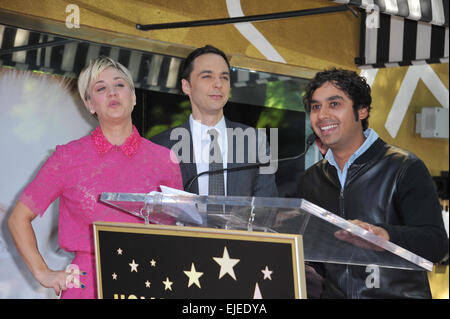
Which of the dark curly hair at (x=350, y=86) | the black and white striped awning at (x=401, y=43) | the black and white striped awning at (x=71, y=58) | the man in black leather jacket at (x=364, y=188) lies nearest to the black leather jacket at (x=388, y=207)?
the man in black leather jacket at (x=364, y=188)

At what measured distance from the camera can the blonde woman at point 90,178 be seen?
220 cm

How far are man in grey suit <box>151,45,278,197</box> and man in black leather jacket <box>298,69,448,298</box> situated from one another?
471mm

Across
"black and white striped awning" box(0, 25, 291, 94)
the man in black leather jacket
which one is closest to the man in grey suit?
"black and white striped awning" box(0, 25, 291, 94)

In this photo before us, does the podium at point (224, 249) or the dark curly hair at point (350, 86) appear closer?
the podium at point (224, 249)

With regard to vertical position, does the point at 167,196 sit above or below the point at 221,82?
below

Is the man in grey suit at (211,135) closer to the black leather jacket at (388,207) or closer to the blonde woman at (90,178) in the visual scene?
the blonde woman at (90,178)

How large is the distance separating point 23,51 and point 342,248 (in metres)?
2.03

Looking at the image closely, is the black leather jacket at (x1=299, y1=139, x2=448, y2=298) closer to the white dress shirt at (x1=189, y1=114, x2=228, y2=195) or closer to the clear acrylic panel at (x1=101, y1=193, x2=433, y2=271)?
the clear acrylic panel at (x1=101, y1=193, x2=433, y2=271)

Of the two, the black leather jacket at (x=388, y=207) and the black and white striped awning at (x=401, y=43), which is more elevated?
the black and white striped awning at (x=401, y=43)

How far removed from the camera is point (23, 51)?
2908 millimetres

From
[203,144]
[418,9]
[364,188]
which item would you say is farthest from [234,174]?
[418,9]
